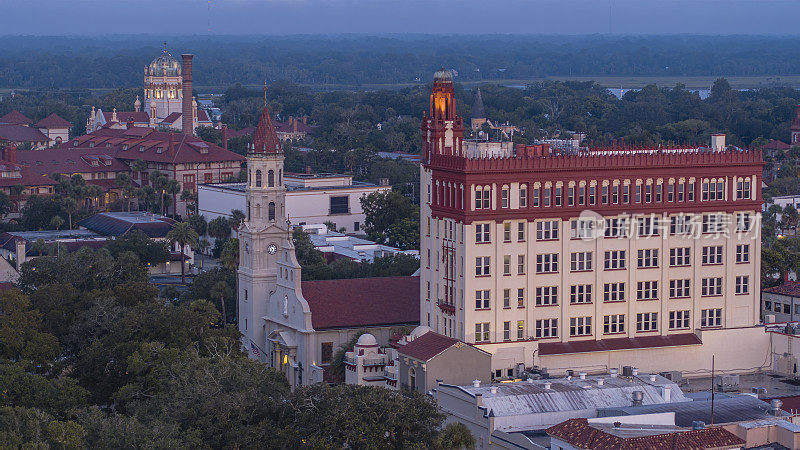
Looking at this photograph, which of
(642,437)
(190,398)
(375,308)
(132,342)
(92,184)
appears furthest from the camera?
(92,184)

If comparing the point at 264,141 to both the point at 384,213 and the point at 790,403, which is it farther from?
the point at 384,213

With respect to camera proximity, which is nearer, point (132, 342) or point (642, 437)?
point (642, 437)

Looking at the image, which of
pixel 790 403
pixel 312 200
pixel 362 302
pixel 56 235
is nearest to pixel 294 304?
pixel 362 302

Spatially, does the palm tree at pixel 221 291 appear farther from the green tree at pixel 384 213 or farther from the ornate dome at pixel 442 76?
the green tree at pixel 384 213

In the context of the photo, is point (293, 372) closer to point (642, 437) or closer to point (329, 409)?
point (329, 409)

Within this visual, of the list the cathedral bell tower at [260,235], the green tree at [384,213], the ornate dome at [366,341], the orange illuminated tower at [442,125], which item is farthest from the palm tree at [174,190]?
the ornate dome at [366,341]

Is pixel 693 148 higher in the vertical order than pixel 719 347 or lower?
higher

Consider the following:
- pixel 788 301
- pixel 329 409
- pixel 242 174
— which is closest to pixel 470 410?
pixel 329 409
